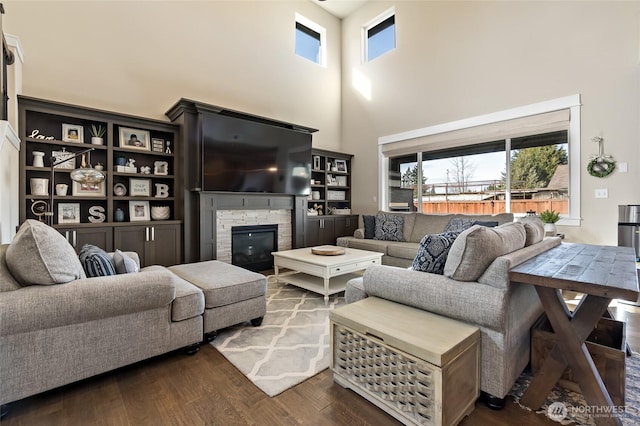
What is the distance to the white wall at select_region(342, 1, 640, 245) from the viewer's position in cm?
349

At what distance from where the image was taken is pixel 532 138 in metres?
4.26

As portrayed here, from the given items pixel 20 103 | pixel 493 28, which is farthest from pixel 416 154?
pixel 20 103

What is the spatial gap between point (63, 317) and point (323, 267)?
2081 mm

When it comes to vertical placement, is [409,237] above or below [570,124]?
below

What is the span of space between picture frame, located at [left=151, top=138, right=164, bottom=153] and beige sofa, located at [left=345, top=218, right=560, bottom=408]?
3.75 m

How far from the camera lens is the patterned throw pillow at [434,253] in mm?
1810

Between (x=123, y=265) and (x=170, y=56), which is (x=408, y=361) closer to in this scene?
(x=123, y=265)

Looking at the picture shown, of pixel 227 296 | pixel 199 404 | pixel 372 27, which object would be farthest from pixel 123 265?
pixel 372 27

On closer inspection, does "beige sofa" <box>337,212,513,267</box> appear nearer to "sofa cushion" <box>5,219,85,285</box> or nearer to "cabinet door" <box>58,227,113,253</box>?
"cabinet door" <box>58,227,113,253</box>

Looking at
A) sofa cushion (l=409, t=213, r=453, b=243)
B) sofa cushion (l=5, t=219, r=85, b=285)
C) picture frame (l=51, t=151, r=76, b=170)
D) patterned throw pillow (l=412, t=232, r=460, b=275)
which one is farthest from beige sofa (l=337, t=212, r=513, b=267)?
picture frame (l=51, t=151, r=76, b=170)

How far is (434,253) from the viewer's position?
72.0 inches

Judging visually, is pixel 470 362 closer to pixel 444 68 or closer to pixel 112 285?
pixel 112 285

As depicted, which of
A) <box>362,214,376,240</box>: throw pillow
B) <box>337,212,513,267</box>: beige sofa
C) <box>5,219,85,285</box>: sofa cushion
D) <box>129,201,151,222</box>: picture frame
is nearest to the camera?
<box>5,219,85,285</box>: sofa cushion

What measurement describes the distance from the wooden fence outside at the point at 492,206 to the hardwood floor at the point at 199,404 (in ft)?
11.7
